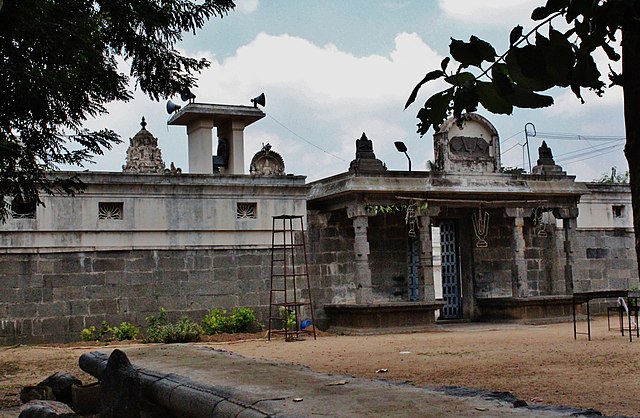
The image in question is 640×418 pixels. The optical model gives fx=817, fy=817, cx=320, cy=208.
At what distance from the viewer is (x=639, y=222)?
2.18 m

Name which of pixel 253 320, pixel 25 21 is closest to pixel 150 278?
pixel 253 320

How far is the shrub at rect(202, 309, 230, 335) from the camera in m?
16.6

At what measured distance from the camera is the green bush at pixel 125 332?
15.7 metres

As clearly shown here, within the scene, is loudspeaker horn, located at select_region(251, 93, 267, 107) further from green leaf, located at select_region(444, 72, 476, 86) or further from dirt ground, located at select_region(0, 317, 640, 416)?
green leaf, located at select_region(444, 72, 476, 86)

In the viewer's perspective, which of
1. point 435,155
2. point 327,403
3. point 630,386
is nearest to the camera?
point 327,403

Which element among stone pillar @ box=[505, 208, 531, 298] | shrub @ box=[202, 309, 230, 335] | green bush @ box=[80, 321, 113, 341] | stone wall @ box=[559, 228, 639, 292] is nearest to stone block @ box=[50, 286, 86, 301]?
green bush @ box=[80, 321, 113, 341]

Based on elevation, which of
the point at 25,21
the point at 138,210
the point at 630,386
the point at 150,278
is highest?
the point at 25,21

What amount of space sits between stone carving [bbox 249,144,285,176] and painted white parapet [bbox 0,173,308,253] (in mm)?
332

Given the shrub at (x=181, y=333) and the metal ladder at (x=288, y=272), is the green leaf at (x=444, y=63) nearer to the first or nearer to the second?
the shrub at (x=181, y=333)

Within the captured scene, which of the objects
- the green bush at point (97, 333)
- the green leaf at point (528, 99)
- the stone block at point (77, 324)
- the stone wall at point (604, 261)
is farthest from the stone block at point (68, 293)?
the green leaf at point (528, 99)

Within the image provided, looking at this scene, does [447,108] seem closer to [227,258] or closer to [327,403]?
[327,403]

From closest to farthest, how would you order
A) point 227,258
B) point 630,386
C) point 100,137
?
1. point 630,386
2. point 100,137
3. point 227,258

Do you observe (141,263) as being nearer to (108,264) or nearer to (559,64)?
(108,264)

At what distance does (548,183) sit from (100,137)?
1215cm
